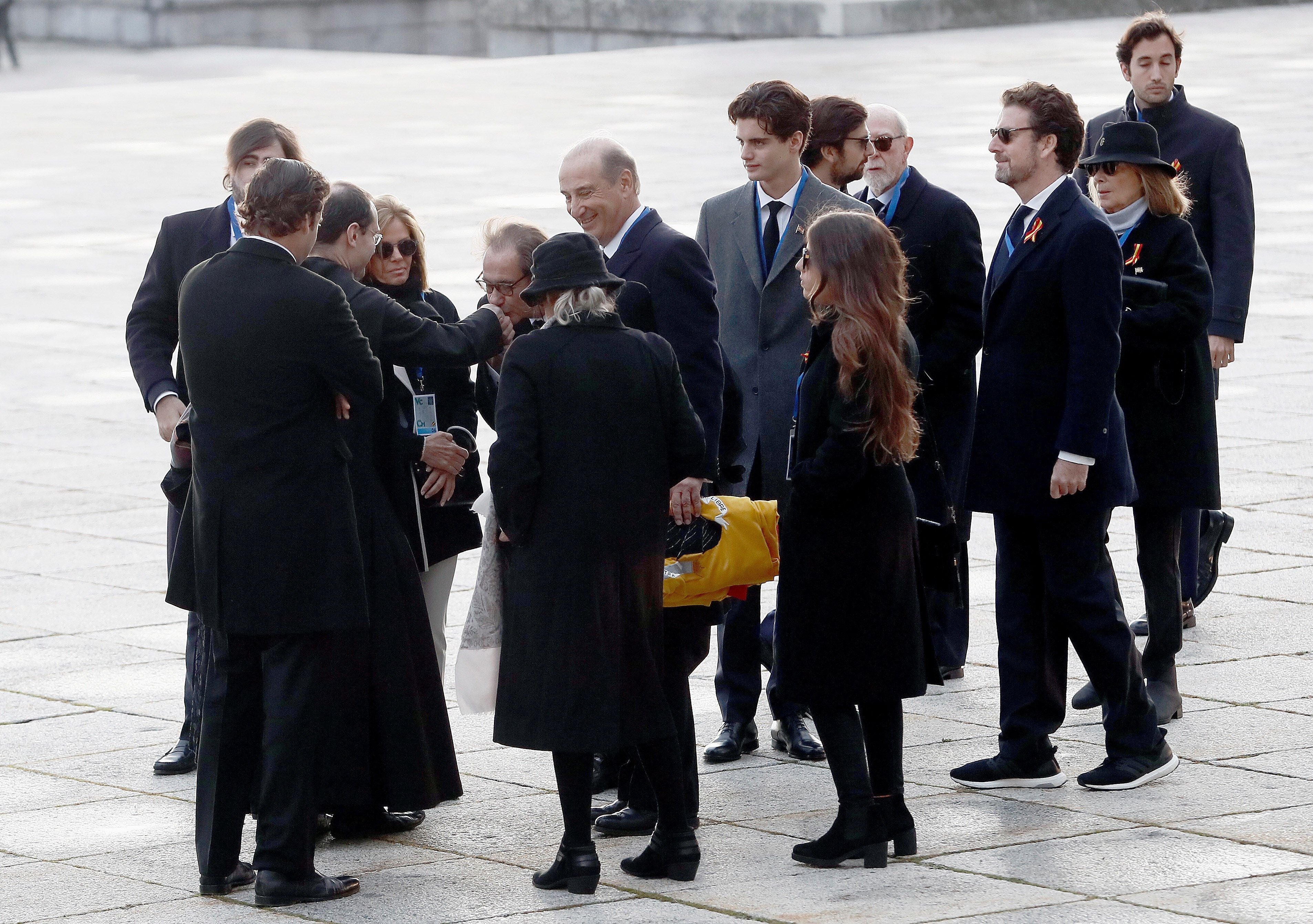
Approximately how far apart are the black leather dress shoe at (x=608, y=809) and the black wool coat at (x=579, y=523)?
0.66 metres

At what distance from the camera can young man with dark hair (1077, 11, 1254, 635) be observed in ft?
24.6

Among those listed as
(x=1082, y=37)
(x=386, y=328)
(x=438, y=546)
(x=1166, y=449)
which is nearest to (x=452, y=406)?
(x=438, y=546)

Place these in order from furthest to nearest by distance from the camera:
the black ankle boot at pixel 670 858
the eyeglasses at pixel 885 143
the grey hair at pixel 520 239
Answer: the eyeglasses at pixel 885 143
the grey hair at pixel 520 239
the black ankle boot at pixel 670 858

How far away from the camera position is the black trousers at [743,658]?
6.46 m

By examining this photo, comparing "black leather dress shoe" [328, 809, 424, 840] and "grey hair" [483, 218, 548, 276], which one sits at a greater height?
Result: "grey hair" [483, 218, 548, 276]

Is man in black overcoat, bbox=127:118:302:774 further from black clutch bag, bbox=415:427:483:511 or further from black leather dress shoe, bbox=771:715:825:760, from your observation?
black leather dress shoe, bbox=771:715:825:760

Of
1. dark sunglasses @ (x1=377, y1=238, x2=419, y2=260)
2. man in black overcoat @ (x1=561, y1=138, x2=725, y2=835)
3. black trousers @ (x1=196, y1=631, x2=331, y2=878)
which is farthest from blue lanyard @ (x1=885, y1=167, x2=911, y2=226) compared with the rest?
black trousers @ (x1=196, y1=631, x2=331, y2=878)

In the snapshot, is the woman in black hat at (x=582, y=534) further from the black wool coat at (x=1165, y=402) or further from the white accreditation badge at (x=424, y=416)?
the black wool coat at (x=1165, y=402)

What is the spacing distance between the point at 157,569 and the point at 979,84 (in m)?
18.1

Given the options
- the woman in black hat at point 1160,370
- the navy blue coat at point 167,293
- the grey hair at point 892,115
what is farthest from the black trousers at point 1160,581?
the navy blue coat at point 167,293

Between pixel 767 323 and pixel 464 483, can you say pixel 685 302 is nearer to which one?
pixel 767 323

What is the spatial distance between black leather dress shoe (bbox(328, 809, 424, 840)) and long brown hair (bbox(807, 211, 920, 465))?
5.50 feet

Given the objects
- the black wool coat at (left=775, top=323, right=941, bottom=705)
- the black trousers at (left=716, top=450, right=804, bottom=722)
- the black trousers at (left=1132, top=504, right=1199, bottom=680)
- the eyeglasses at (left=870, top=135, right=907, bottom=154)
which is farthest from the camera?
the eyeglasses at (left=870, top=135, right=907, bottom=154)

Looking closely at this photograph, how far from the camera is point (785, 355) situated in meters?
6.46
